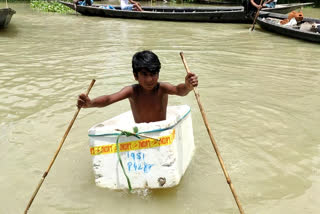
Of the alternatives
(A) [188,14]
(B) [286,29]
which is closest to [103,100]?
(B) [286,29]

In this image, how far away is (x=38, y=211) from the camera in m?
2.24

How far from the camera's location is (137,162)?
2.16 m

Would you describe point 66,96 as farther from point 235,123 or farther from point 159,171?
point 159,171

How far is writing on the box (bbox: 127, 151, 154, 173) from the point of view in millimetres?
2148

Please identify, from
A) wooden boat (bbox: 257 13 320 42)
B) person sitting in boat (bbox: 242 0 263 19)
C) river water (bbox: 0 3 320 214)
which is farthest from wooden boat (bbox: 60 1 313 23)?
river water (bbox: 0 3 320 214)

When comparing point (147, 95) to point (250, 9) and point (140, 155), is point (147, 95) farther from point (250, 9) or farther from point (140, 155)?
point (250, 9)

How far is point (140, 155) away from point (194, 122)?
152 cm

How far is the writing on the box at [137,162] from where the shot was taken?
2148 millimetres

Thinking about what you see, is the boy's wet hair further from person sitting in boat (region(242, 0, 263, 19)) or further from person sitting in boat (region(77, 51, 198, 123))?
person sitting in boat (region(242, 0, 263, 19))

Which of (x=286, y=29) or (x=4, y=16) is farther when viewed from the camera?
(x=4, y=16)

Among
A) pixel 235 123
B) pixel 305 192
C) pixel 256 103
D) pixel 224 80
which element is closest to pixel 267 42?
pixel 224 80

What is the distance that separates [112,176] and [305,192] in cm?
137

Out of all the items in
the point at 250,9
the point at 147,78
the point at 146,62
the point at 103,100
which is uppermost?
the point at 250,9

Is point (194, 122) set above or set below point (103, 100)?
below
